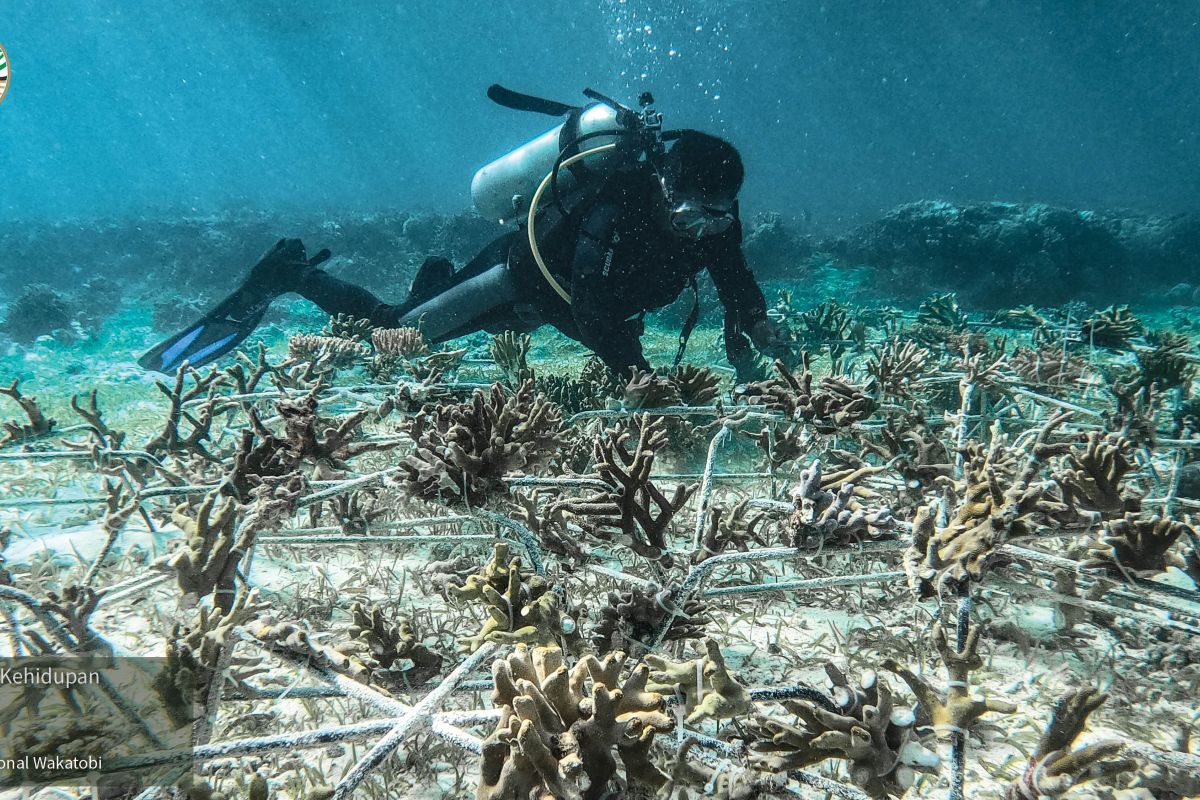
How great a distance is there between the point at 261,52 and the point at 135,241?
11963cm

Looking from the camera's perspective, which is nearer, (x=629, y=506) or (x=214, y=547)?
(x=214, y=547)

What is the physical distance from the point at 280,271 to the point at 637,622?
9367 mm

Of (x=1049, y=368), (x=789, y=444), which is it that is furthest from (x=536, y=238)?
(x=1049, y=368)

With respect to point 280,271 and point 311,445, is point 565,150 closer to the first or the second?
point 280,271

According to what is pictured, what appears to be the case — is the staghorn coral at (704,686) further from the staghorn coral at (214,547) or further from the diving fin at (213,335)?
the diving fin at (213,335)

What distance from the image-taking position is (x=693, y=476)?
3096 mm

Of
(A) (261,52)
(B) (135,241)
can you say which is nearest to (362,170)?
(A) (261,52)

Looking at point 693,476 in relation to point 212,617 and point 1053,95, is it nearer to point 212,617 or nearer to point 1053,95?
point 212,617

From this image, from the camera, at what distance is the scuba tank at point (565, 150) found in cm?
692

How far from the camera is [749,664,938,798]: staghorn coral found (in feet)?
3.71

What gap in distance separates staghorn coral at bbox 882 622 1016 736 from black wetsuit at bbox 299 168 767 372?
4.28 meters

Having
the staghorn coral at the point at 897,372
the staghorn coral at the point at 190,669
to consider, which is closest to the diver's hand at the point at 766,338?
the staghorn coral at the point at 897,372

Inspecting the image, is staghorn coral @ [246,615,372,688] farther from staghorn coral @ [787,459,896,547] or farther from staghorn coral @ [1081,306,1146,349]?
staghorn coral @ [1081,306,1146,349]

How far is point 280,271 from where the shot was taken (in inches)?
347
